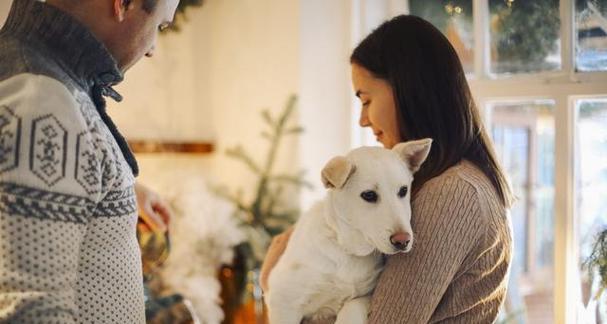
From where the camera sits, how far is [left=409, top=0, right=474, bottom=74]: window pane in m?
2.26

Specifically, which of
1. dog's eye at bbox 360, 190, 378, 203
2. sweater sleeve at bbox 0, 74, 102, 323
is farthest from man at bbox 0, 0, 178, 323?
dog's eye at bbox 360, 190, 378, 203

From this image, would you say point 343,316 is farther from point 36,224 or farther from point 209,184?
point 209,184

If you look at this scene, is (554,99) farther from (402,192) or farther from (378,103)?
(402,192)

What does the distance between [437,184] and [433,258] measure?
0.13 m

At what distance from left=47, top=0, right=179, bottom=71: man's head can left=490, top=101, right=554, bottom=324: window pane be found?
1323mm

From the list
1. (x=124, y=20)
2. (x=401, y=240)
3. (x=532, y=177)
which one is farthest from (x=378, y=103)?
(x=532, y=177)

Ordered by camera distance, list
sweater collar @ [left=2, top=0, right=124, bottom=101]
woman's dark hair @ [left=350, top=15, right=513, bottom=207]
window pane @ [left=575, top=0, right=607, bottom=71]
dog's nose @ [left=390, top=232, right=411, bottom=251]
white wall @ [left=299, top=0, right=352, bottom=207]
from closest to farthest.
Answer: sweater collar @ [left=2, top=0, right=124, bottom=101] < dog's nose @ [left=390, top=232, right=411, bottom=251] < woman's dark hair @ [left=350, top=15, right=513, bottom=207] < window pane @ [left=575, top=0, right=607, bottom=71] < white wall @ [left=299, top=0, right=352, bottom=207]

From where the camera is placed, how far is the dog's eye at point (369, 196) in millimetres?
1208

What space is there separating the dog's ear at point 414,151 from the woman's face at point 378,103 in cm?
11

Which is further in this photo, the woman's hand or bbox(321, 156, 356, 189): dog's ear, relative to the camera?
the woman's hand

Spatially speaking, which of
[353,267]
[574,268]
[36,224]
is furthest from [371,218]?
[574,268]

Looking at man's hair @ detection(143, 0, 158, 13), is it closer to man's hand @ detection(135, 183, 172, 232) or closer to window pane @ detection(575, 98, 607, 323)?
man's hand @ detection(135, 183, 172, 232)

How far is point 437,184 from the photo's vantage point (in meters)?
1.20

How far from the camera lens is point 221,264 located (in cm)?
258
